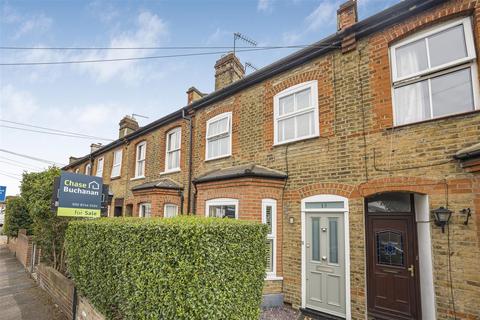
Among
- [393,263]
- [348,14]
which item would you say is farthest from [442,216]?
[348,14]

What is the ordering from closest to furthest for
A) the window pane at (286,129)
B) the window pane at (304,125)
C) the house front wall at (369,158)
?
the house front wall at (369,158)
the window pane at (304,125)
the window pane at (286,129)

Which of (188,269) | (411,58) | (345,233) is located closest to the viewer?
(188,269)

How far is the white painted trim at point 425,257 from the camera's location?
4539 millimetres

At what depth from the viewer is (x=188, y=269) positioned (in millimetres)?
3055

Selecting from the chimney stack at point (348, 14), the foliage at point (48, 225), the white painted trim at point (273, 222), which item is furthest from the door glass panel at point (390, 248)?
the foliage at point (48, 225)

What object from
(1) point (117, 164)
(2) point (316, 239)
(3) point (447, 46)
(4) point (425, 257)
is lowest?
(4) point (425, 257)

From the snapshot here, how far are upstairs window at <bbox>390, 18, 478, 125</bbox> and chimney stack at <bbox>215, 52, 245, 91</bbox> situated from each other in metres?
6.60

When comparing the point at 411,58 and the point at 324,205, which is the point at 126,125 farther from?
the point at 411,58

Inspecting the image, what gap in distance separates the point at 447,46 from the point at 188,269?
5948mm

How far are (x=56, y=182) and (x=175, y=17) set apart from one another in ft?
19.6

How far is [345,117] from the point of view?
586cm

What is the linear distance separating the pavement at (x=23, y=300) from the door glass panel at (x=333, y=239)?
6231 millimetres

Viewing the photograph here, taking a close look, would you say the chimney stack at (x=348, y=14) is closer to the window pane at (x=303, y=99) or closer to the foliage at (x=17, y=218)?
the window pane at (x=303, y=99)

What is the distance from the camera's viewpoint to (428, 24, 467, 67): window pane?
4.61 meters
